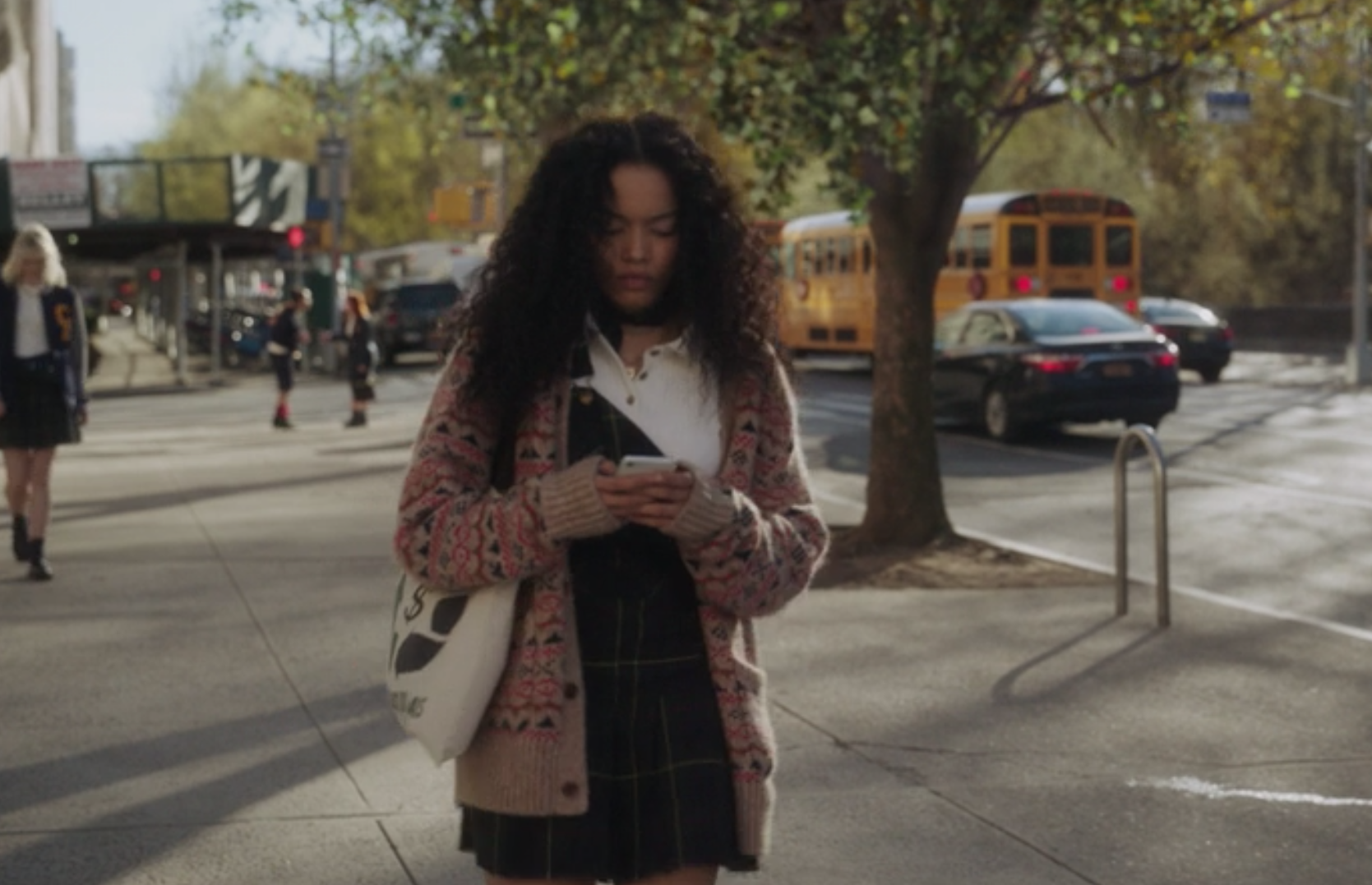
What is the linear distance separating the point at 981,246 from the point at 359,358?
10.4m

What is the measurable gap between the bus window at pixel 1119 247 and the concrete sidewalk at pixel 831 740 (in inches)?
876

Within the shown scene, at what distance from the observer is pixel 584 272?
11.8 feet

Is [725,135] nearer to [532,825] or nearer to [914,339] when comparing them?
[914,339]

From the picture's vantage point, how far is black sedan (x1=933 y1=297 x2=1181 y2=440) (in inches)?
854

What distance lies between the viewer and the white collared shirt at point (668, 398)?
11.8ft

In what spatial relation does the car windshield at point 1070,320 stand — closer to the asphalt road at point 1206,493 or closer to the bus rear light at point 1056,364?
the bus rear light at point 1056,364

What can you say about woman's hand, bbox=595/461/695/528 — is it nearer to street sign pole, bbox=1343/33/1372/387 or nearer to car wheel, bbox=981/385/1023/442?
car wheel, bbox=981/385/1023/442

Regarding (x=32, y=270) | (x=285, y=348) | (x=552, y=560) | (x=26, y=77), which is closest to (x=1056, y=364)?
(x=285, y=348)

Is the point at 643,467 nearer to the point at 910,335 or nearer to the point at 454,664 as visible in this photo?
the point at 454,664

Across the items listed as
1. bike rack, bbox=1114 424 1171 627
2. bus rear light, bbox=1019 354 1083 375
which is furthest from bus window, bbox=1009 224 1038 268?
bike rack, bbox=1114 424 1171 627

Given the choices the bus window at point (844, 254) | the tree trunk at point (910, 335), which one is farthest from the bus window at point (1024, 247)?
the tree trunk at point (910, 335)

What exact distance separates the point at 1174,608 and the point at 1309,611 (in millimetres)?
711

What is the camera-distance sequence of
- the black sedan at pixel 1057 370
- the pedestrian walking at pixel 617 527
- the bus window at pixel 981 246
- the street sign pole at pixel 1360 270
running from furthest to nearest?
the street sign pole at pixel 1360 270
the bus window at pixel 981 246
the black sedan at pixel 1057 370
the pedestrian walking at pixel 617 527

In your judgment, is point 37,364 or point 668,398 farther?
point 37,364
